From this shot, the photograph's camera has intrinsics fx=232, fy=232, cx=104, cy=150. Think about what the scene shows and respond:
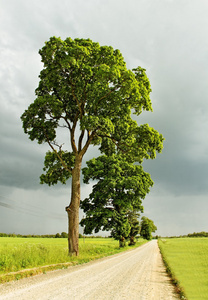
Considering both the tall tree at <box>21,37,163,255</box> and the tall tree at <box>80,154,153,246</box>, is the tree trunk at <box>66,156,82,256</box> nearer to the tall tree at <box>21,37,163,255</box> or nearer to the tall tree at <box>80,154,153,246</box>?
the tall tree at <box>21,37,163,255</box>

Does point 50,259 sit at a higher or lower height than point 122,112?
lower

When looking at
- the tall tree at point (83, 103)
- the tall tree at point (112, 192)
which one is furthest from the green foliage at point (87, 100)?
the tall tree at point (112, 192)

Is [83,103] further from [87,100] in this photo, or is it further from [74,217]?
[74,217]

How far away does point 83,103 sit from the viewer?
20047 mm

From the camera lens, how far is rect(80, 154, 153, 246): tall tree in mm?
28328

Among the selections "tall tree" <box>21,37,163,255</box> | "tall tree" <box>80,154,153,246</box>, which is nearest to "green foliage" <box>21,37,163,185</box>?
"tall tree" <box>21,37,163,255</box>

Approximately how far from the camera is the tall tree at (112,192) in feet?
92.9

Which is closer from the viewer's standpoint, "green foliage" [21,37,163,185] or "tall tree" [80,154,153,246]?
"green foliage" [21,37,163,185]

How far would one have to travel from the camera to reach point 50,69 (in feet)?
62.1

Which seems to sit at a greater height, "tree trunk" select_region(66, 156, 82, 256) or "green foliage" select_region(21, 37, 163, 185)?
"green foliage" select_region(21, 37, 163, 185)

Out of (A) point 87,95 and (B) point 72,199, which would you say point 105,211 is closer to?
(B) point 72,199

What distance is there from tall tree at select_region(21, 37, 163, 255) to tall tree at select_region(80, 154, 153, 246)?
27.7 feet

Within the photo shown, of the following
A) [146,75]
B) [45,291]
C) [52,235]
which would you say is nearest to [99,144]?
[146,75]

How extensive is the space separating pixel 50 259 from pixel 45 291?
7012 mm
